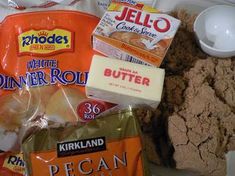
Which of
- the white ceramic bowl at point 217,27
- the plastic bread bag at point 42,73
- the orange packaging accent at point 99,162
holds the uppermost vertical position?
the white ceramic bowl at point 217,27

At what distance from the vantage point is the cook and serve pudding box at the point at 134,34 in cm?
71

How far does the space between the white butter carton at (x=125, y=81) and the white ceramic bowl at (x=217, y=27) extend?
187 mm

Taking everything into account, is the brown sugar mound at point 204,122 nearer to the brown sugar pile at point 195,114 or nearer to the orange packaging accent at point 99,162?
the brown sugar pile at point 195,114

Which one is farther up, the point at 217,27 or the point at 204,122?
the point at 217,27

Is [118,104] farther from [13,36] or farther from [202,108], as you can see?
[13,36]

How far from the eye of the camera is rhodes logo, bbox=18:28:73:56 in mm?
757

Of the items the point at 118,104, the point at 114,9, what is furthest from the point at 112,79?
the point at 114,9

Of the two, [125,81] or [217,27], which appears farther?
[217,27]

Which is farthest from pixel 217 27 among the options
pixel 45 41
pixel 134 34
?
pixel 45 41

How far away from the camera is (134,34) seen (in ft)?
2.39

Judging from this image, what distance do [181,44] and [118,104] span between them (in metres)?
0.20

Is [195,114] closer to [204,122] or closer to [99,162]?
[204,122]

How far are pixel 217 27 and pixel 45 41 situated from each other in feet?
1.27

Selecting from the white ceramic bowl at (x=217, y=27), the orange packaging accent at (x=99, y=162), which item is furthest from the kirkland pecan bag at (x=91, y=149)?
the white ceramic bowl at (x=217, y=27)
